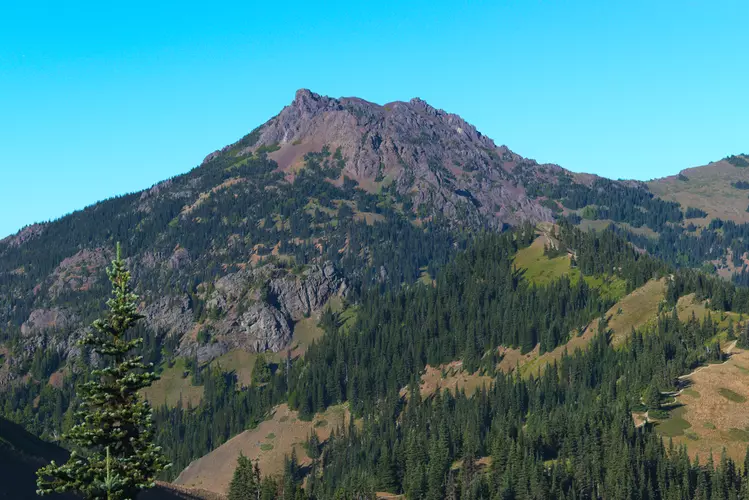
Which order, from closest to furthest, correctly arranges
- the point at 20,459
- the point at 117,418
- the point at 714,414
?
the point at 117,418
the point at 20,459
the point at 714,414

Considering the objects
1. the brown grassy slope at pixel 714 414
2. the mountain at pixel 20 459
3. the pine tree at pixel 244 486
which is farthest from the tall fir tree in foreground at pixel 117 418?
the brown grassy slope at pixel 714 414

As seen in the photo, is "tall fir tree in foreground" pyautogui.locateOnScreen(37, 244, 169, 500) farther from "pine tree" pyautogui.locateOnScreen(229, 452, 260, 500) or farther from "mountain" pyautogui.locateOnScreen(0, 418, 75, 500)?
"pine tree" pyautogui.locateOnScreen(229, 452, 260, 500)

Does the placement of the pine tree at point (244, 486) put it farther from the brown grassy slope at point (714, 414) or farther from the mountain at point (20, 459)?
the brown grassy slope at point (714, 414)

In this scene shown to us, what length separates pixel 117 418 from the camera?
43500 millimetres

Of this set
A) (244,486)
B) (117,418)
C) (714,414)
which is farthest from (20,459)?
(714,414)

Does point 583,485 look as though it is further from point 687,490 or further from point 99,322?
point 99,322

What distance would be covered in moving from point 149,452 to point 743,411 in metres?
168

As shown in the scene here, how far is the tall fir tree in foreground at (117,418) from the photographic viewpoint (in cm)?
4247

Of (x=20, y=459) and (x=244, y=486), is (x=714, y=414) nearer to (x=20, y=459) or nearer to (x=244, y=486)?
(x=244, y=486)

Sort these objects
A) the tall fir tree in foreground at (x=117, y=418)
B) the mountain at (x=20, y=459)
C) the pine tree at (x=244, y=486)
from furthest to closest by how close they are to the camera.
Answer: the pine tree at (x=244, y=486) < the mountain at (x=20, y=459) < the tall fir tree in foreground at (x=117, y=418)

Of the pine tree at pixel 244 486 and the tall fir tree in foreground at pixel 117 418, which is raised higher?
the tall fir tree in foreground at pixel 117 418

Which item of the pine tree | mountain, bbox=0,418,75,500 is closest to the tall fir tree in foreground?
mountain, bbox=0,418,75,500

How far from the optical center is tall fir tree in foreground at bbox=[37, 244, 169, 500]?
4247cm

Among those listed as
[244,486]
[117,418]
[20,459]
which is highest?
[117,418]
